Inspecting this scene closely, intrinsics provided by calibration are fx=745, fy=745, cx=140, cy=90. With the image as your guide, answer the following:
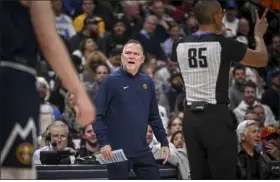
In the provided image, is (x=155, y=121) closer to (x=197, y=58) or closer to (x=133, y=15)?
(x=197, y=58)

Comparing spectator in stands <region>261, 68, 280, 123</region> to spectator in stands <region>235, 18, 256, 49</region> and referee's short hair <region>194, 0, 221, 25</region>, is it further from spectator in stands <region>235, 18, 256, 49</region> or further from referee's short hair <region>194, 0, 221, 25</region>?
referee's short hair <region>194, 0, 221, 25</region>

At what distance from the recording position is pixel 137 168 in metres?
5.98

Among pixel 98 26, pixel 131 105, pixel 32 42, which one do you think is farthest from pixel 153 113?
pixel 98 26

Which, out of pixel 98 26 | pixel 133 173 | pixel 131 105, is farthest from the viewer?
pixel 98 26

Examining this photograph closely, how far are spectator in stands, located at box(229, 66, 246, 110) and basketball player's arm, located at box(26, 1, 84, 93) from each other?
744 cm

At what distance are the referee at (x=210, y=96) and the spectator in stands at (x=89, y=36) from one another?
6150 millimetres

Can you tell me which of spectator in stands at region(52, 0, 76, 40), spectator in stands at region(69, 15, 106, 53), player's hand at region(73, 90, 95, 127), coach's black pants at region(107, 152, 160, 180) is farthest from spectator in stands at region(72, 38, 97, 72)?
player's hand at region(73, 90, 95, 127)

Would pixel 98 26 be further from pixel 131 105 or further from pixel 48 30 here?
pixel 48 30

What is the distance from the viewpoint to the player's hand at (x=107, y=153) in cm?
571

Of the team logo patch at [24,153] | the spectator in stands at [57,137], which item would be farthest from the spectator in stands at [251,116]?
the team logo patch at [24,153]

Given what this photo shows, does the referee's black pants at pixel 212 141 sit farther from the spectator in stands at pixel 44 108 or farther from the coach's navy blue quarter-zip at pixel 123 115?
the spectator in stands at pixel 44 108

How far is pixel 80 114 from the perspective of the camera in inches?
123

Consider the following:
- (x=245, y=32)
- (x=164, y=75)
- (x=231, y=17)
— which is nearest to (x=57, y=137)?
(x=164, y=75)

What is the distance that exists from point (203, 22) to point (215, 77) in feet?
1.33
